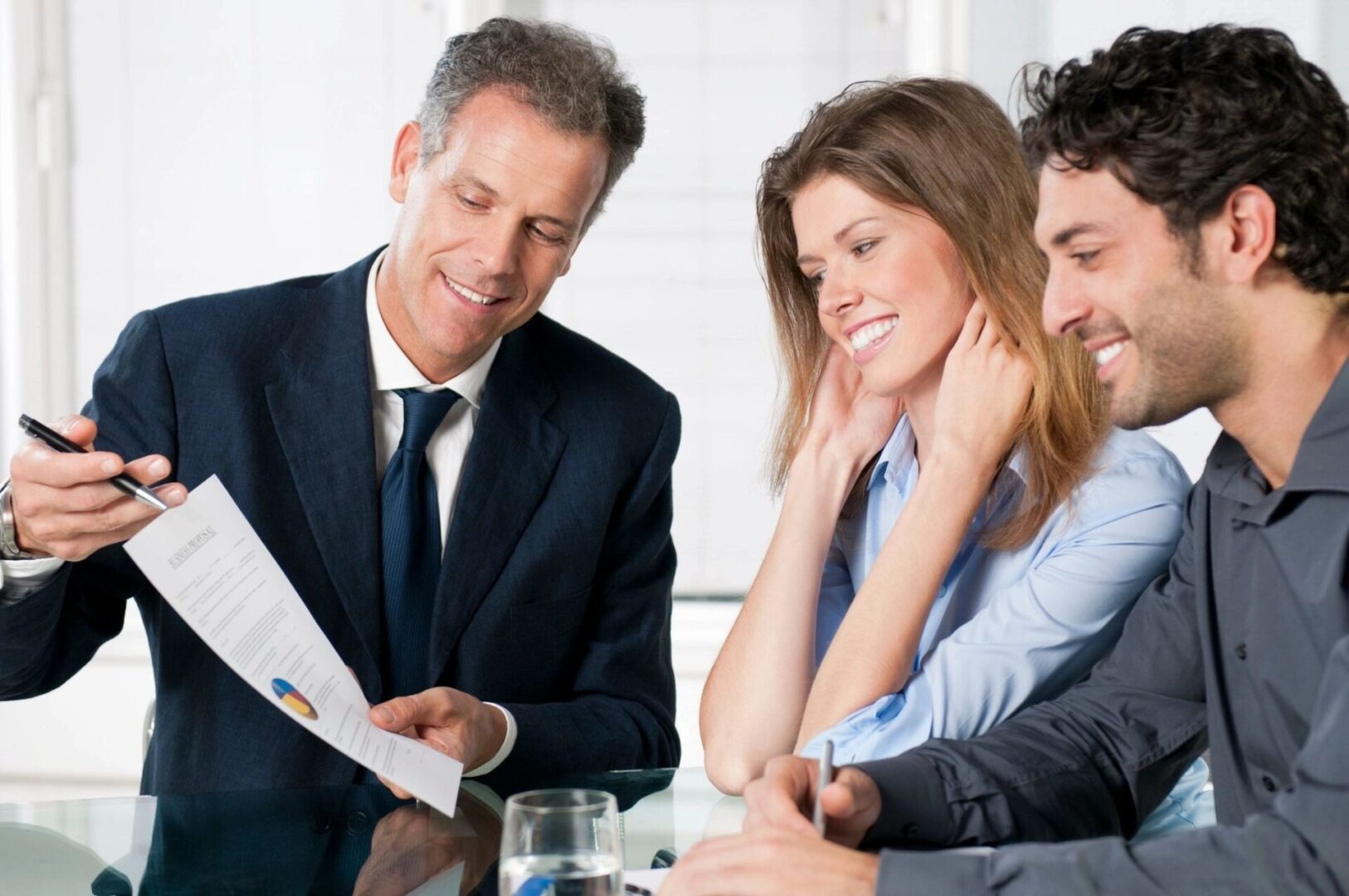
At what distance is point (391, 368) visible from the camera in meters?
2.34

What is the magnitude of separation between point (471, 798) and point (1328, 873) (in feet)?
3.56

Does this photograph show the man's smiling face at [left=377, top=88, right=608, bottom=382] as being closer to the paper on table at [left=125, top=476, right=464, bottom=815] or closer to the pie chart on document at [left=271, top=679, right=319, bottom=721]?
the paper on table at [left=125, top=476, right=464, bottom=815]

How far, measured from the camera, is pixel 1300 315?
5.13 feet

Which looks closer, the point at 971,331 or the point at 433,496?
the point at 971,331

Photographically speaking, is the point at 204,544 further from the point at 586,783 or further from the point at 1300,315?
the point at 1300,315

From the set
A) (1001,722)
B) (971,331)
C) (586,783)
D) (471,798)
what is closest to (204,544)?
(471,798)

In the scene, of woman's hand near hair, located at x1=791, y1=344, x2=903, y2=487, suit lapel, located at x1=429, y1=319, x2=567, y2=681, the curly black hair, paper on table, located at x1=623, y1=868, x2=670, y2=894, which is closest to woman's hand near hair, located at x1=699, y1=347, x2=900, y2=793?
woman's hand near hair, located at x1=791, y1=344, x2=903, y2=487

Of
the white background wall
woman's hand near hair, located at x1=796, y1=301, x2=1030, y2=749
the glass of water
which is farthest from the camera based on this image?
the white background wall

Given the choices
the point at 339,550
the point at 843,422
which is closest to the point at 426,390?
the point at 339,550

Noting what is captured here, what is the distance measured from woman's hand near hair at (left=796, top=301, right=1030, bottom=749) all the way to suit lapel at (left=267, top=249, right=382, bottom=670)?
72 centimetres

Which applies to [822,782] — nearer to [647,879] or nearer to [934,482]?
[647,879]

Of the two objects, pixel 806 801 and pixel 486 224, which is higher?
pixel 486 224

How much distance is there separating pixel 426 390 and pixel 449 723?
633 millimetres

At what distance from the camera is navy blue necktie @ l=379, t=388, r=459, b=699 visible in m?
2.26
